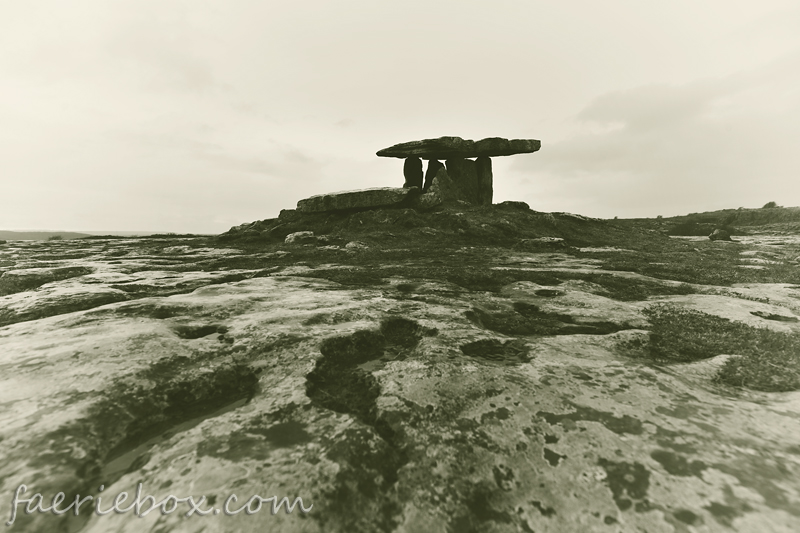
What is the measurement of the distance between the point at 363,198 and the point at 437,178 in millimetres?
6890

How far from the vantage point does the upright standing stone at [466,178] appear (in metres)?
35.5

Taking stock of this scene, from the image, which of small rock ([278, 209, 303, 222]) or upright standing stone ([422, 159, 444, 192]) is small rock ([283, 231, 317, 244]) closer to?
small rock ([278, 209, 303, 222])

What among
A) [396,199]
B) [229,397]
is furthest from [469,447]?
[396,199]

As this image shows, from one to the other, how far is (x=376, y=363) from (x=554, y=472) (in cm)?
301

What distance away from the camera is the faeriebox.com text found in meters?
2.86

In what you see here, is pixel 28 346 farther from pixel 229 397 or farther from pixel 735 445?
pixel 735 445

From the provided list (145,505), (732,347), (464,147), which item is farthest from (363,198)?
(145,505)

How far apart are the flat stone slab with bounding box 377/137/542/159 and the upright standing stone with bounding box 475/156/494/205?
0.78 m

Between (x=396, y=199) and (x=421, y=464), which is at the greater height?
(x=396, y=199)

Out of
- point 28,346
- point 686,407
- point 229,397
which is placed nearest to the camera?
point 686,407

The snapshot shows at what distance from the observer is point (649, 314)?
8.19 meters

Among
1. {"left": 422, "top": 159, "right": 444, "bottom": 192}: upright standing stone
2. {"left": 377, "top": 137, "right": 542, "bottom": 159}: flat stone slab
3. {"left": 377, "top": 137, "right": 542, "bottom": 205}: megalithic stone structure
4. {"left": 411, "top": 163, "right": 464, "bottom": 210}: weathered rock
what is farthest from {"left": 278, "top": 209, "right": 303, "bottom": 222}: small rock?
{"left": 422, "top": 159, "right": 444, "bottom": 192}: upright standing stone

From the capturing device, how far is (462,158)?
36156 mm

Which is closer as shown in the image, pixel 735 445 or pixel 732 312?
pixel 735 445
